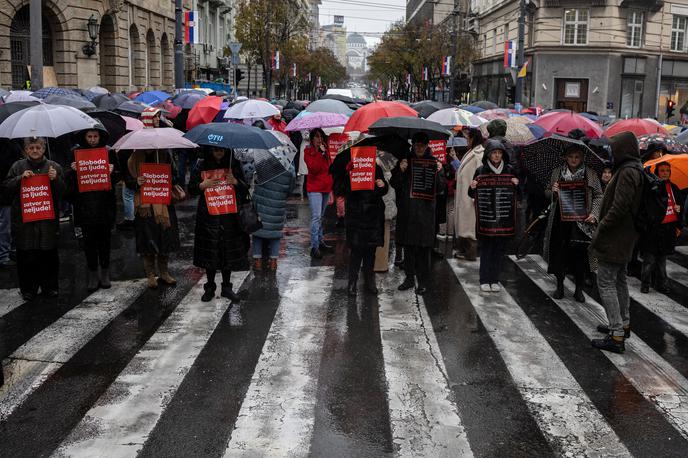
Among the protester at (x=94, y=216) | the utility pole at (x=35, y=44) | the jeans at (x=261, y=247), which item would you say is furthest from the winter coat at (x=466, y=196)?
the utility pole at (x=35, y=44)

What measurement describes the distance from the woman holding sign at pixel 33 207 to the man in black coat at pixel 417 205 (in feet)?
12.3

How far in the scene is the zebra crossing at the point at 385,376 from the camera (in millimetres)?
5094

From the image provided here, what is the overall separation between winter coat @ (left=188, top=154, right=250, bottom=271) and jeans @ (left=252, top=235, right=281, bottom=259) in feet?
5.21

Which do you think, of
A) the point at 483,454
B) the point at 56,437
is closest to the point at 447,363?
the point at 483,454

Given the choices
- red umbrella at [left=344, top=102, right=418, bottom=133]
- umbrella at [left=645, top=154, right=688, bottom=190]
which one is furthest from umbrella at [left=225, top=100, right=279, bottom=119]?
umbrella at [left=645, top=154, right=688, bottom=190]

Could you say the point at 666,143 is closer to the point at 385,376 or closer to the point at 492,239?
the point at 492,239

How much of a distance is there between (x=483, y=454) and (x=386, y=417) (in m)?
0.81

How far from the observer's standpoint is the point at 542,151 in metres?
8.82

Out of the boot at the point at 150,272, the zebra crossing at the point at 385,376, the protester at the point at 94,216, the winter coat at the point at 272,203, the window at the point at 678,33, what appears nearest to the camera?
the zebra crossing at the point at 385,376

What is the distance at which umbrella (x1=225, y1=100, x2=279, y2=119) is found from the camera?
14.5m

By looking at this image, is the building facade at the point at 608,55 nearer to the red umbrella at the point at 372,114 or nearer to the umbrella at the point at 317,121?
the umbrella at the point at 317,121

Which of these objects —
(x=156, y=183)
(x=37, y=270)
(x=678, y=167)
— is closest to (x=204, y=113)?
(x=156, y=183)

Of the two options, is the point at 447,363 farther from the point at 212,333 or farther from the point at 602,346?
the point at 212,333

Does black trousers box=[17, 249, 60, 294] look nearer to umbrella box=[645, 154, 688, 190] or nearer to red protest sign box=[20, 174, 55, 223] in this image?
red protest sign box=[20, 174, 55, 223]
